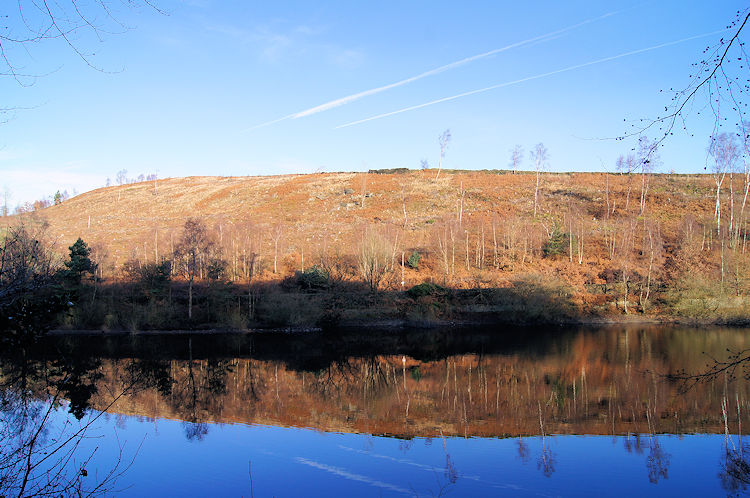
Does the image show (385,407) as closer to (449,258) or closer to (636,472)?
(636,472)

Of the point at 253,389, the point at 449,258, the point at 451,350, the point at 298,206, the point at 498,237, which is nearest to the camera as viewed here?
the point at 253,389

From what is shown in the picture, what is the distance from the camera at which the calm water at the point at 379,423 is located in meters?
9.37

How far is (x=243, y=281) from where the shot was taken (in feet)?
117

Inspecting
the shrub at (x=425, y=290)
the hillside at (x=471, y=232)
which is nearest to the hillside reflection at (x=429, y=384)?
the shrub at (x=425, y=290)

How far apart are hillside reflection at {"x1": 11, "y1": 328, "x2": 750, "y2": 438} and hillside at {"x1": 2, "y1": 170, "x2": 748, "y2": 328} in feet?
24.3

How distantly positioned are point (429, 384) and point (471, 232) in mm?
31341

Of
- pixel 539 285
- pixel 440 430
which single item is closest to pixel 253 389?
pixel 440 430

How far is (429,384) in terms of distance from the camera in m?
17.7

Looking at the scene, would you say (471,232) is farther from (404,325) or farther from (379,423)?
(379,423)

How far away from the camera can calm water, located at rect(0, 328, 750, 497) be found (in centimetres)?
937

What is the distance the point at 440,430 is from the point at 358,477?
3475 mm

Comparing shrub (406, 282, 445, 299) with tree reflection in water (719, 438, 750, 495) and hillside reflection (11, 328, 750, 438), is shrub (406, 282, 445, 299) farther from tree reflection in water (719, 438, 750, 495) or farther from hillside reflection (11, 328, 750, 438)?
tree reflection in water (719, 438, 750, 495)

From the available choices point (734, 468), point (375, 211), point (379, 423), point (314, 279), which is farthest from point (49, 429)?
point (375, 211)

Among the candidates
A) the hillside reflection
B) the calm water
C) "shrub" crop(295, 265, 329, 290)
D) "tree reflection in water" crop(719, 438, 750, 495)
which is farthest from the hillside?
"tree reflection in water" crop(719, 438, 750, 495)
